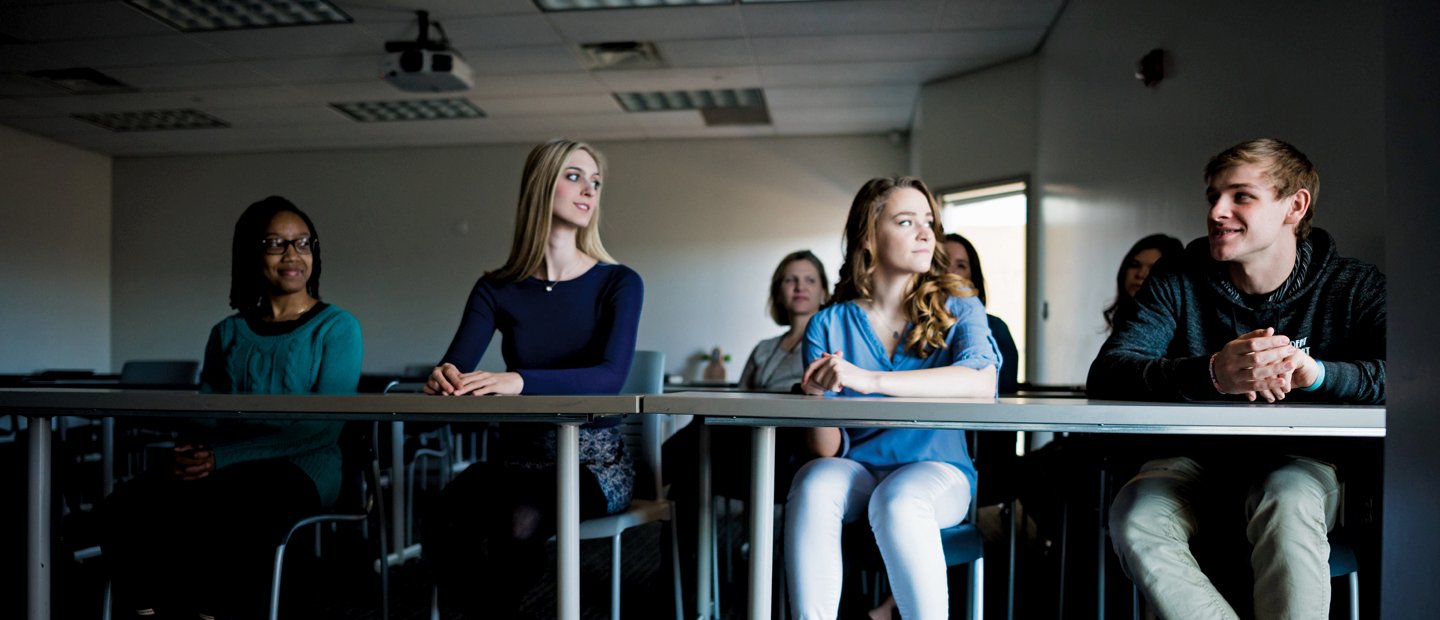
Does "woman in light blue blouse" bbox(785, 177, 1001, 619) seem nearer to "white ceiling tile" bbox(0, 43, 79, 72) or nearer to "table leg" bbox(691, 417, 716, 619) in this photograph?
"table leg" bbox(691, 417, 716, 619)

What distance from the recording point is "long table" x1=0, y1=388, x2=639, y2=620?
55.7 inches

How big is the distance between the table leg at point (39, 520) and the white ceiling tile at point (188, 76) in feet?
14.9

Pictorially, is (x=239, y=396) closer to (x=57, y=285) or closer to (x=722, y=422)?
(x=722, y=422)

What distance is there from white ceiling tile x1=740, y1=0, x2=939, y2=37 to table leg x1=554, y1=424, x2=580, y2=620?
3.63 m

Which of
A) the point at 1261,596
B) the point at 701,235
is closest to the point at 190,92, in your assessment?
the point at 701,235

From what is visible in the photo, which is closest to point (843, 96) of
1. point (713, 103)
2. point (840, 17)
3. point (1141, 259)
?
point (713, 103)

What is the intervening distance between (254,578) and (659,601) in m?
1.26

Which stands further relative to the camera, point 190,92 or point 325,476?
point 190,92

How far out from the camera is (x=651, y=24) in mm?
4891

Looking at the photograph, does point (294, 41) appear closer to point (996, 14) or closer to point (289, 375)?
point (289, 375)

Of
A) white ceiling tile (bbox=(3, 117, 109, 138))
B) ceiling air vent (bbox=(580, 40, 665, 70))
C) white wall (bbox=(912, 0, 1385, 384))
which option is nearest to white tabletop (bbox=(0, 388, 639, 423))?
white wall (bbox=(912, 0, 1385, 384))

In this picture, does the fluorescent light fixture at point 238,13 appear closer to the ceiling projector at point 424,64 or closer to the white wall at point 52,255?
the ceiling projector at point 424,64

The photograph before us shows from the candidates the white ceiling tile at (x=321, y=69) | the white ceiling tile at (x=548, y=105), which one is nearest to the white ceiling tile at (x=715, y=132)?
the white ceiling tile at (x=548, y=105)

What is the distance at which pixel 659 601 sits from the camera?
8.95 feet
